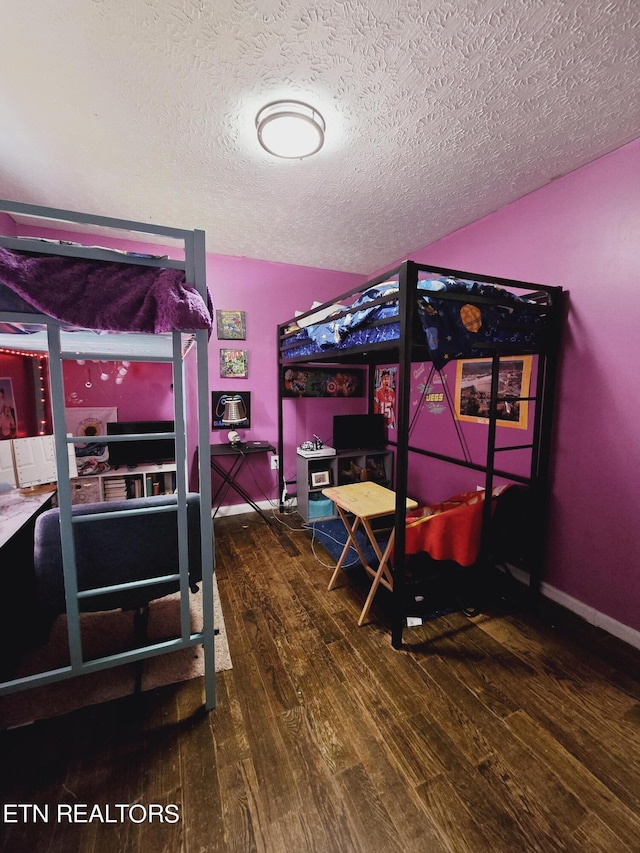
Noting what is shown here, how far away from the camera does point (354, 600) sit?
2.27 metres

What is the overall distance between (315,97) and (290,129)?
0.55 feet

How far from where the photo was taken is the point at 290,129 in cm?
162

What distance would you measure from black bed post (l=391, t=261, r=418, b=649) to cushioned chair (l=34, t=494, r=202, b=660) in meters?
1.04

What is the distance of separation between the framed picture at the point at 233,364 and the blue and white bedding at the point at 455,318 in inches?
65.9

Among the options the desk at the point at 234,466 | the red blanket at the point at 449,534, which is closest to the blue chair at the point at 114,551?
the red blanket at the point at 449,534

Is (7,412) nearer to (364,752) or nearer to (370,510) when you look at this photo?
(370,510)

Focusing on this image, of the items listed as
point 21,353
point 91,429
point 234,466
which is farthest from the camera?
point 234,466

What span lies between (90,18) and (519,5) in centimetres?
145

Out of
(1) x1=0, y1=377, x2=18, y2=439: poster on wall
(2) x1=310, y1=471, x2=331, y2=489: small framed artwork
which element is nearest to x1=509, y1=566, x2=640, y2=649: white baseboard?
(2) x1=310, y1=471, x2=331, y2=489: small framed artwork

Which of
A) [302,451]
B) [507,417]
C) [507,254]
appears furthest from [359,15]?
[302,451]

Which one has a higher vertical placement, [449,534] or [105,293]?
[105,293]

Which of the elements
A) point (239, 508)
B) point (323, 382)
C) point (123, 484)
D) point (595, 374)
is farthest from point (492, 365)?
point (123, 484)

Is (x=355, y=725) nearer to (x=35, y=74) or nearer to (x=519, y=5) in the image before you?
(x=519, y=5)

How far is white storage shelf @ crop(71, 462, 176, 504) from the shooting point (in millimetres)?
2736
